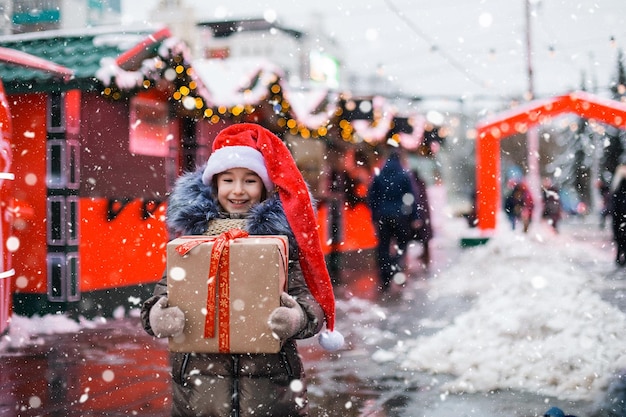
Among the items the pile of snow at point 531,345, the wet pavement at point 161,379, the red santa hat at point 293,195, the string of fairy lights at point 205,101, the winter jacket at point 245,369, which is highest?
the string of fairy lights at point 205,101

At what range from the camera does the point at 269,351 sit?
309 centimetres

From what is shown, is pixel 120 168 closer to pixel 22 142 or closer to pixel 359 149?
pixel 22 142

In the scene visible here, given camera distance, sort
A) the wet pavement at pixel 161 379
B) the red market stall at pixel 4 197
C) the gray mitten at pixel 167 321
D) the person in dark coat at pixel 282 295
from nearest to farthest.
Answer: the gray mitten at pixel 167 321
the person in dark coat at pixel 282 295
the wet pavement at pixel 161 379
the red market stall at pixel 4 197

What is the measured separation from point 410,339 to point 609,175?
39.7 m

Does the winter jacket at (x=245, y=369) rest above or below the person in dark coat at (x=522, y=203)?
below

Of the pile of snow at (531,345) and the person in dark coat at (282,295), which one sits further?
the pile of snow at (531,345)

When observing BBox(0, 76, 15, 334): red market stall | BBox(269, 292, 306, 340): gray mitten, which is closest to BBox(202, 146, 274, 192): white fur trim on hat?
BBox(269, 292, 306, 340): gray mitten

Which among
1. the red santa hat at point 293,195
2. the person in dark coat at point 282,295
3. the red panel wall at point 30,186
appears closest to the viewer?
Answer: the person in dark coat at point 282,295

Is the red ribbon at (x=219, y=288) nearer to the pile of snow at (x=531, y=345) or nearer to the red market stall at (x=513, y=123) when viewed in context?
the pile of snow at (x=531, y=345)

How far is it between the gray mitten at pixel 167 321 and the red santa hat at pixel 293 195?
2.10 ft

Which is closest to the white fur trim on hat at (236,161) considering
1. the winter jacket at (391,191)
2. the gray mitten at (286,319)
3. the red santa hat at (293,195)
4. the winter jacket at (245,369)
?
the red santa hat at (293,195)

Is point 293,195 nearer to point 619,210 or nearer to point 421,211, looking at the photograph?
point 421,211

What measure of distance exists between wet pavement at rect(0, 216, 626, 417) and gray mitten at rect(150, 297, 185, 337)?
2.48m

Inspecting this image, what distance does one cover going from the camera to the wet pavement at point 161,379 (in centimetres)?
543
